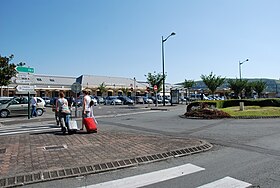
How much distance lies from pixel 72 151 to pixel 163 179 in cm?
313

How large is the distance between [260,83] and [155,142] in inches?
2513

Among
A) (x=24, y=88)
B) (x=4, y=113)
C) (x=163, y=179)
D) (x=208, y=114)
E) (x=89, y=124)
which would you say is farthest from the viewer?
(x=4, y=113)

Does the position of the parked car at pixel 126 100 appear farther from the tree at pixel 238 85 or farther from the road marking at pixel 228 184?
the road marking at pixel 228 184

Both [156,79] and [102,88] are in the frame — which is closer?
[156,79]

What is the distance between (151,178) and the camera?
4887mm

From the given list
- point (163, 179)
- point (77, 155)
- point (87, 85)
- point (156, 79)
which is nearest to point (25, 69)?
point (77, 155)

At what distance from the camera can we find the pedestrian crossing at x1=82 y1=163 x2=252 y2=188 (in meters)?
4.48

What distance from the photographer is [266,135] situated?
32.1ft

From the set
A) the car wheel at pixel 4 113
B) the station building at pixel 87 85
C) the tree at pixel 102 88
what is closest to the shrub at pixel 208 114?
the car wheel at pixel 4 113

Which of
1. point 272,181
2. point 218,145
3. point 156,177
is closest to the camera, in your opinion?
point 272,181

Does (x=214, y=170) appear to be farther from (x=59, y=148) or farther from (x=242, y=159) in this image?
(x=59, y=148)

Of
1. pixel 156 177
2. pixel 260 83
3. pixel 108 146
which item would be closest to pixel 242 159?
pixel 156 177

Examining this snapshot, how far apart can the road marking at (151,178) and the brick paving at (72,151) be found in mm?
1124

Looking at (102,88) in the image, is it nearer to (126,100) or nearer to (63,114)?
(126,100)
